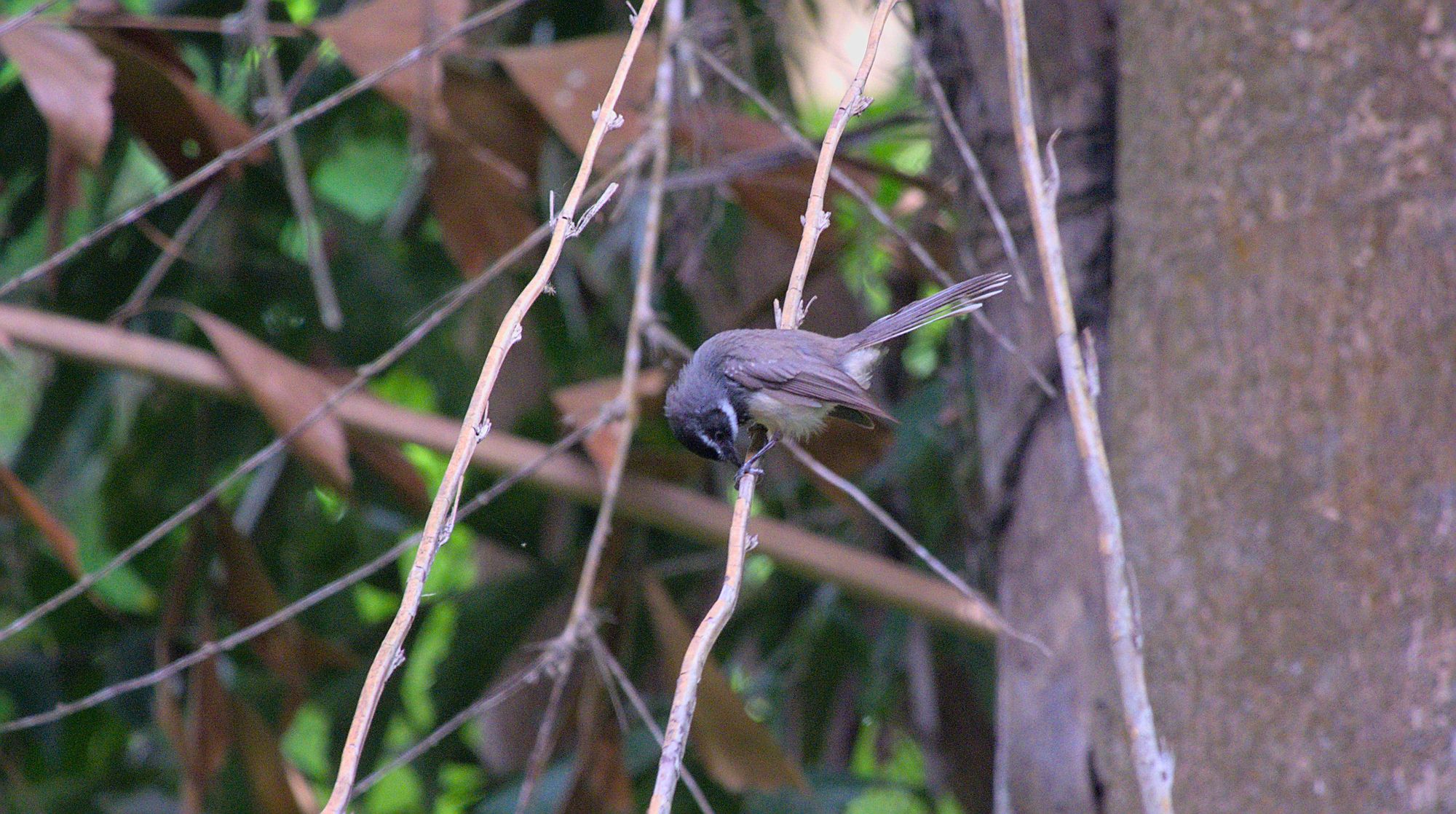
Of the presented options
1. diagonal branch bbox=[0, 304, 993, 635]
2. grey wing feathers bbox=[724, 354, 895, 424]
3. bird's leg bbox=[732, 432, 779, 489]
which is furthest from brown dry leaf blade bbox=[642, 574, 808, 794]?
grey wing feathers bbox=[724, 354, 895, 424]

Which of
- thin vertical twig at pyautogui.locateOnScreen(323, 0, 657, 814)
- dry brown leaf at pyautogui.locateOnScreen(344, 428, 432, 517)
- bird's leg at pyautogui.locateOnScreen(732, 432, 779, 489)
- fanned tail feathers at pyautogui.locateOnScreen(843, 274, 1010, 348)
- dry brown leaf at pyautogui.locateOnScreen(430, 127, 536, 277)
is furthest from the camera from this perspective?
dry brown leaf at pyautogui.locateOnScreen(344, 428, 432, 517)

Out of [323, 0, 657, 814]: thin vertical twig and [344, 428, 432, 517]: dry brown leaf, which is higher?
[323, 0, 657, 814]: thin vertical twig

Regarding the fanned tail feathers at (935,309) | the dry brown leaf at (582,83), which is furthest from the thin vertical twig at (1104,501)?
the dry brown leaf at (582,83)

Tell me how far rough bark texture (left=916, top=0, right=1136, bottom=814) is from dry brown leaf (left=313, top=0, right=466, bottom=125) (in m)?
1.41

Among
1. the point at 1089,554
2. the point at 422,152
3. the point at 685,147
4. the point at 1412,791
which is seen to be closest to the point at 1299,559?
the point at 1412,791

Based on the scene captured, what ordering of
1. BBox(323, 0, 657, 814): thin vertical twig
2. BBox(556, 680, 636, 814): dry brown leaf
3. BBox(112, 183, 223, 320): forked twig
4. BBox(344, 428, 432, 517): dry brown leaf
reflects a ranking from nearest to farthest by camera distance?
BBox(323, 0, 657, 814): thin vertical twig
BBox(112, 183, 223, 320): forked twig
BBox(556, 680, 636, 814): dry brown leaf
BBox(344, 428, 432, 517): dry brown leaf

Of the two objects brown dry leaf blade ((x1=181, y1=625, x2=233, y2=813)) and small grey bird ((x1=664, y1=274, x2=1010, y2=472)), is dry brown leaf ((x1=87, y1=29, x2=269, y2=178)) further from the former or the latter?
small grey bird ((x1=664, y1=274, x2=1010, y2=472))

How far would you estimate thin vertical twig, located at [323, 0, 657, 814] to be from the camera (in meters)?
1.43

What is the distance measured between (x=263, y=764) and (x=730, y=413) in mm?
2094

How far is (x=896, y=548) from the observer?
4.90 metres

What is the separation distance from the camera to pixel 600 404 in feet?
11.5

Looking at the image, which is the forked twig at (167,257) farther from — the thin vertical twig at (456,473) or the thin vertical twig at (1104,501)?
the thin vertical twig at (1104,501)

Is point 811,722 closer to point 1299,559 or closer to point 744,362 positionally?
point 744,362

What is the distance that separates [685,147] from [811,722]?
2.45 metres
